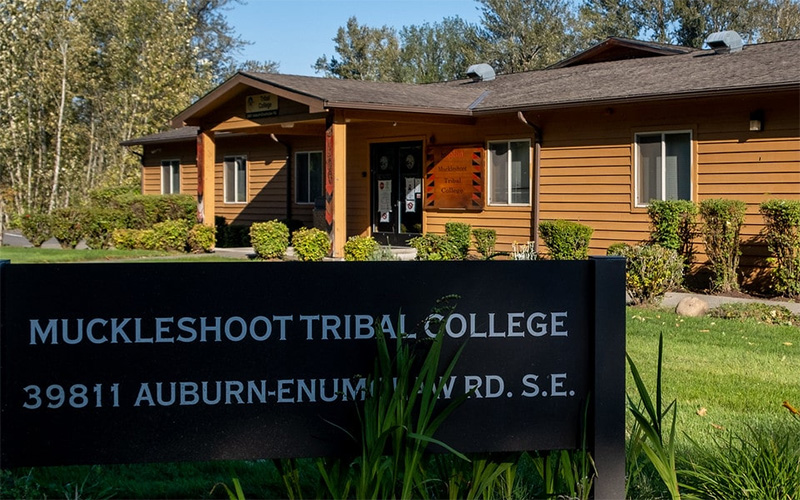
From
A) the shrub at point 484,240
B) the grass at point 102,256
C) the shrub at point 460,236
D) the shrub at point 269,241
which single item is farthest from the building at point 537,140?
the grass at point 102,256

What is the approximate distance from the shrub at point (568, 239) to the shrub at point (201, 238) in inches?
324

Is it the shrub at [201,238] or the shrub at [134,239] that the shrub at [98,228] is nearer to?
the shrub at [134,239]

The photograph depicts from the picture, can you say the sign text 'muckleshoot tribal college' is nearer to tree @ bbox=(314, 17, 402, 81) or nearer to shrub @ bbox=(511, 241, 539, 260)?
shrub @ bbox=(511, 241, 539, 260)

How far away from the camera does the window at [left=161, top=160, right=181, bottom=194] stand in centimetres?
2809

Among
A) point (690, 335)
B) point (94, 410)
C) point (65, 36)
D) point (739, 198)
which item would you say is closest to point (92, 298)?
point (94, 410)

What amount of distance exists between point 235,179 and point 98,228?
15.5 ft

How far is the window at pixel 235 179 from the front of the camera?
82.7 ft

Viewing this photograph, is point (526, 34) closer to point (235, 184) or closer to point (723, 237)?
point (235, 184)

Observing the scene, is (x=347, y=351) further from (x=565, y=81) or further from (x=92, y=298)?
(x=565, y=81)

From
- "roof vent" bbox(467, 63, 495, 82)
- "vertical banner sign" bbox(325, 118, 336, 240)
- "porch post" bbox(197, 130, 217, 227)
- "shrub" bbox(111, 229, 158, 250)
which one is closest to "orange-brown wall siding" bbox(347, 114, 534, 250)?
"roof vent" bbox(467, 63, 495, 82)

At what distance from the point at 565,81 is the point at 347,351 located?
1603 centimetres

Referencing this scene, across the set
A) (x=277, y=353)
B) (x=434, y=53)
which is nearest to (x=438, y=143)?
(x=277, y=353)

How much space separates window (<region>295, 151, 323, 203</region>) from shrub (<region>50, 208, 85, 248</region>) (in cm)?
529

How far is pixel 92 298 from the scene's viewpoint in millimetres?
3107
